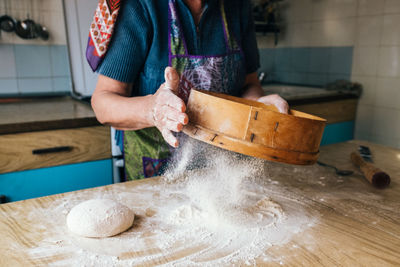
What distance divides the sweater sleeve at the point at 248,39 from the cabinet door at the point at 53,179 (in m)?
0.85

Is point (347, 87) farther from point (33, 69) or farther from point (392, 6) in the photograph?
point (33, 69)

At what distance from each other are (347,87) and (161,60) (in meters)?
1.82

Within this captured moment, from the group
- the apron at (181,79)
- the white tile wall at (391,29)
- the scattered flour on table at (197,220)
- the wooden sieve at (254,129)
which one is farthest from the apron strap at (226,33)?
the white tile wall at (391,29)

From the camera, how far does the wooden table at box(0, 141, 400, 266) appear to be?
680 millimetres

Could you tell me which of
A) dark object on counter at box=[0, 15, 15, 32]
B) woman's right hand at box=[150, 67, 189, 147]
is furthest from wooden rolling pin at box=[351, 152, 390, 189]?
dark object on counter at box=[0, 15, 15, 32]

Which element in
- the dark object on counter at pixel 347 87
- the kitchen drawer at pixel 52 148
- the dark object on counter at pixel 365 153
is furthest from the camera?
the dark object on counter at pixel 347 87

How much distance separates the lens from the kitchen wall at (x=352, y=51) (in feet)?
7.39

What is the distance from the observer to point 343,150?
4.69 feet

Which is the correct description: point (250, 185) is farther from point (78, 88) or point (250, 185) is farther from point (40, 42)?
point (40, 42)

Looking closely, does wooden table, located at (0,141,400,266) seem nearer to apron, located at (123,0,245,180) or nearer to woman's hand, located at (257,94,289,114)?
apron, located at (123,0,245,180)

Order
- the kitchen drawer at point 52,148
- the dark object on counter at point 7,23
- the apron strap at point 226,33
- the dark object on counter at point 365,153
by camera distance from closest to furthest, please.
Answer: the apron strap at point 226,33 → the dark object on counter at point 365,153 → the kitchen drawer at point 52,148 → the dark object on counter at point 7,23

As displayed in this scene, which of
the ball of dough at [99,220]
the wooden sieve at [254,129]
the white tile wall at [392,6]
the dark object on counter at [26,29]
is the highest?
the white tile wall at [392,6]

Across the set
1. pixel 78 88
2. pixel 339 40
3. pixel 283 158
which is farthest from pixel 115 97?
pixel 339 40

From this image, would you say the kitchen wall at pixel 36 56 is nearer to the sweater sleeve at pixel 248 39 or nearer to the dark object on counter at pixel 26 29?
the dark object on counter at pixel 26 29
